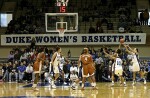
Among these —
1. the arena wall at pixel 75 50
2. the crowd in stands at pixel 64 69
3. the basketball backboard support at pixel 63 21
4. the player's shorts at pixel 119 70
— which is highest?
the basketball backboard support at pixel 63 21

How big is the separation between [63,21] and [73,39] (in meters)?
5.05

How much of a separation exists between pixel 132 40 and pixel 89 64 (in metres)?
10.2

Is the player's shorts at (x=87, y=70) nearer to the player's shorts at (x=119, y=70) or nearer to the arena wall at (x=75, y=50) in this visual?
the player's shorts at (x=119, y=70)

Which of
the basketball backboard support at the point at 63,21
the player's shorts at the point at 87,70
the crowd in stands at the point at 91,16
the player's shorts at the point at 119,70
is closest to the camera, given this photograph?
the player's shorts at the point at 87,70

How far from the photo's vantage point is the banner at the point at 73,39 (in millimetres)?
26578

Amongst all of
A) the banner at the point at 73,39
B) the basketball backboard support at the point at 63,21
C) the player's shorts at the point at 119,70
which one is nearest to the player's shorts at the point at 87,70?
the player's shorts at the point at 119,70

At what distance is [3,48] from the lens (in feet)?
89.9

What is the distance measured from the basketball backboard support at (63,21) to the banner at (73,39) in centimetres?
371

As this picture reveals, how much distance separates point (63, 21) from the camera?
21.8 meters

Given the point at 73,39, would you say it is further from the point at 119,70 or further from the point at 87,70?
the point at 87,70

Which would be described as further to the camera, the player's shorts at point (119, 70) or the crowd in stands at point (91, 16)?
the crowd in stands at point (91, 16)

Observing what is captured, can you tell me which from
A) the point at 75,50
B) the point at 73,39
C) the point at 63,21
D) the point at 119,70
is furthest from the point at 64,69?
the point at 75,50

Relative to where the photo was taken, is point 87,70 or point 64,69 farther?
point 64,69

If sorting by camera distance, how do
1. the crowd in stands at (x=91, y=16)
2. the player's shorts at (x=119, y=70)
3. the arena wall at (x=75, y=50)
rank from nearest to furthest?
the player's shorts at (x=119, y=70)
the arena wall at (x=75, y=50)
the crowd in stands at (x=91, y=16)
